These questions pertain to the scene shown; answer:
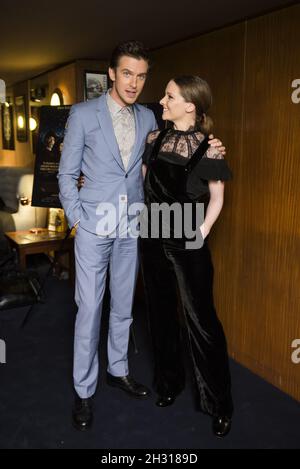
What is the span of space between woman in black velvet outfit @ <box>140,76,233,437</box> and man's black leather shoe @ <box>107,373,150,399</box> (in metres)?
0.37

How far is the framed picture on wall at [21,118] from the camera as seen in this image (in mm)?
6400

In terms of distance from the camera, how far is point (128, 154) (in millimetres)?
2434

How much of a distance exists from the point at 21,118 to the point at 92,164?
4643mm

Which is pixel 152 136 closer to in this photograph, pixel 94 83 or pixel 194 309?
pixel 194 309

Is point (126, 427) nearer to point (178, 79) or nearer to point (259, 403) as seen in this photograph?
point (259, 403)

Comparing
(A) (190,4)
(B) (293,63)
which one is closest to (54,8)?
(A) (190,4)

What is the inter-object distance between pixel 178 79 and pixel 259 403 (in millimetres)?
1872

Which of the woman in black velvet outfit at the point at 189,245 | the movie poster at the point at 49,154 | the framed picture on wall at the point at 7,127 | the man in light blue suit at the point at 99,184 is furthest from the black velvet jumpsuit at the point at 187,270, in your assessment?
the framed picture on wall at the point at 7,127

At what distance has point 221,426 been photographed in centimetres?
234

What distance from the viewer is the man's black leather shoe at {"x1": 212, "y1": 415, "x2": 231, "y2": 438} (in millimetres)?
2330

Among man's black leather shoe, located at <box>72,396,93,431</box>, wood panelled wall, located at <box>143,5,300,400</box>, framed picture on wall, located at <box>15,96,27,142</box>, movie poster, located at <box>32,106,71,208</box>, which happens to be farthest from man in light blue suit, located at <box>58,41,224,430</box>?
framed picture on wall, located at <box>15,96,27,142</box>

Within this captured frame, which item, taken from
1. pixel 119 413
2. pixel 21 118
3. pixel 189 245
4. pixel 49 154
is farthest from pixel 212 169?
pixel 21 118

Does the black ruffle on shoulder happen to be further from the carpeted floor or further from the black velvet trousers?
the carpeted floor

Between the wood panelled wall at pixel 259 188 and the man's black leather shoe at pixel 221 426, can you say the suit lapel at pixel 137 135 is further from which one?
the man's black leather shoe at pixel 221 426
